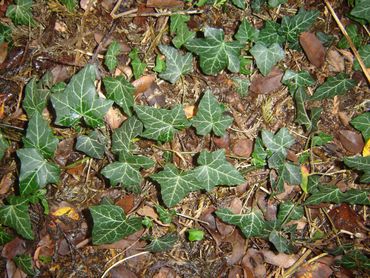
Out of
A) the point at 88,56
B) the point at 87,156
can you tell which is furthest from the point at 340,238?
the point at 88,56

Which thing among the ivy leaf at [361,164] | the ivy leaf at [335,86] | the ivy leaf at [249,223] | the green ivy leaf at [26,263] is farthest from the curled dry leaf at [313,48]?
the green ivy leaf at [26,263]

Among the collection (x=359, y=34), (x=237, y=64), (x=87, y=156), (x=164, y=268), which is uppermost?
(x=359, y=34)

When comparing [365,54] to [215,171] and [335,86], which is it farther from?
[215,171]

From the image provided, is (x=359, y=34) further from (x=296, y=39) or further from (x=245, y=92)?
(x=245, y=92)

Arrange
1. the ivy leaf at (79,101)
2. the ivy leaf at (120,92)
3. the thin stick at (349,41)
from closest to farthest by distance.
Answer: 1. the ivy leaf at (79,101)
2. the ivy leaf at (120,92)
3. the thin stick at (349,41)

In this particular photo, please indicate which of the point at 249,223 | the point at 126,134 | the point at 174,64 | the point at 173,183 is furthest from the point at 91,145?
the point at 249,223

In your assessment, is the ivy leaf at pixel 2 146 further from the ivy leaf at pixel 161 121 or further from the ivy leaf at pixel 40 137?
the ivy leaf at pixel 161 121
